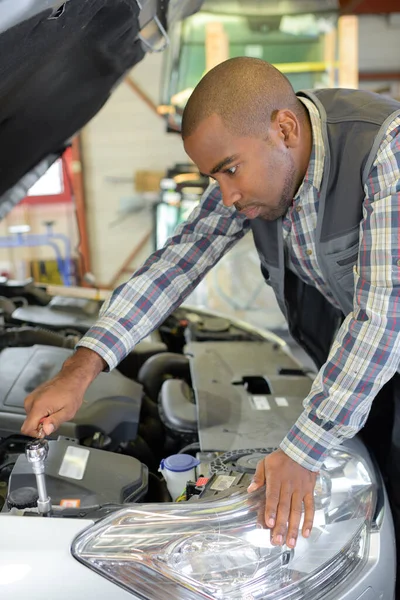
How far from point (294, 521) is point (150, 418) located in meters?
0.78

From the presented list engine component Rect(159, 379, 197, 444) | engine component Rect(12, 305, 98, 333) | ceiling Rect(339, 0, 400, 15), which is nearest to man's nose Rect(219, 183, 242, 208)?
engine component Rect(159, 379, 197, 444)

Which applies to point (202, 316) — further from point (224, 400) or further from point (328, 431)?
point (328, 431)

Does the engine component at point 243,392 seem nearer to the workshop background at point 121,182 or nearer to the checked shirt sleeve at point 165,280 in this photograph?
the checked shirt sleeve at point 165,280

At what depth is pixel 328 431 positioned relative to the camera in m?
1.03

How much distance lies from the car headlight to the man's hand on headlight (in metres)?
0.04

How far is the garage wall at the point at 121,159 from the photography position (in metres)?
6.34

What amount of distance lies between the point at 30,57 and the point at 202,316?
1637mm

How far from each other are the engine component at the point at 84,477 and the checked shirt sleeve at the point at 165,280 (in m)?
0.19

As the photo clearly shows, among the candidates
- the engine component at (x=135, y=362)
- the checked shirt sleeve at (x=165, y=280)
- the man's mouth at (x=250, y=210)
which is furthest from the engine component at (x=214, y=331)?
the man's mouth at (x=250, y=210)

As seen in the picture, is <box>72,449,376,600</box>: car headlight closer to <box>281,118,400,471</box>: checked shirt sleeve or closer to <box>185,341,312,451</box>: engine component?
<box>281,118,400,471</box>: checked shirt sleeve

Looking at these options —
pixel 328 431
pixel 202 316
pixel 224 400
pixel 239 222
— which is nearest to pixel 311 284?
pixel 239 222

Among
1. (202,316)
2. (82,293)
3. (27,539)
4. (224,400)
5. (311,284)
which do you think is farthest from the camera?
(82,293)

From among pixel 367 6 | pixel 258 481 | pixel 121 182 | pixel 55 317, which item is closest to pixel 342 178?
pixel 258 481

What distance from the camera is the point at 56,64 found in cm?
125
